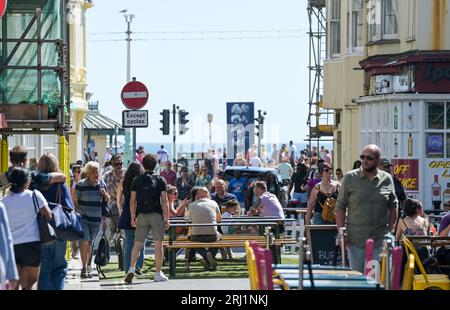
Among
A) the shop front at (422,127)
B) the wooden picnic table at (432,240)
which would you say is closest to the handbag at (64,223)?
the wooden picnic table at (432,240)

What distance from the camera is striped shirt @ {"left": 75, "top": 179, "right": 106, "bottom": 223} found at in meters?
20.3

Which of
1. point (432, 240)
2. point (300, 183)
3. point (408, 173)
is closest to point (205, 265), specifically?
point (432, 240)

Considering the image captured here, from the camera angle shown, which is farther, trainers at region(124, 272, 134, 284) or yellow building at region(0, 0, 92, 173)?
yellow building at region(0, 0, 92, 173)

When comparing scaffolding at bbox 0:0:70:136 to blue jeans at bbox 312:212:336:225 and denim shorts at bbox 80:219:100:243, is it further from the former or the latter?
blue jeans at bbox 312:212:336:225

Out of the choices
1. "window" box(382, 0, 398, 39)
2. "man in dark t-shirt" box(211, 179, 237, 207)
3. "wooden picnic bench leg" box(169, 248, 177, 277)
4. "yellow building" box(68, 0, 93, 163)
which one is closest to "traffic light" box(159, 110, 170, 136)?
"window" box(382, 0, 398, 39)

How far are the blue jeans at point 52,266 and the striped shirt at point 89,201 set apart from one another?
5477 mm

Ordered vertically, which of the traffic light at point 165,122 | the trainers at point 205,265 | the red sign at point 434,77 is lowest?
the trainers at point 205,265

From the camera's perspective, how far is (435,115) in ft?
107

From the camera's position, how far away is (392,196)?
49.6 feet

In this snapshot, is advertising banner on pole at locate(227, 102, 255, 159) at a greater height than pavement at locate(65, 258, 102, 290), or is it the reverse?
advertising banner on pole at locate(227, 102, 255, 159)

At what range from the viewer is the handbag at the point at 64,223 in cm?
1450

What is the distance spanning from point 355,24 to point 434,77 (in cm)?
826

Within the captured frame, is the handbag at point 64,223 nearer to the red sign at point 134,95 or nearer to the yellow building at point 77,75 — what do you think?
the red sign at point 134,95
